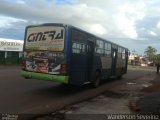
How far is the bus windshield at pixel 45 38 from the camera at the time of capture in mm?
14498

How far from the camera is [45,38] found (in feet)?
49.2

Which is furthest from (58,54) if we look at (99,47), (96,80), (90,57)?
(99,47)

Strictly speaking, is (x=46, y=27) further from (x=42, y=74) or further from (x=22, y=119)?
(x=22, y=119)

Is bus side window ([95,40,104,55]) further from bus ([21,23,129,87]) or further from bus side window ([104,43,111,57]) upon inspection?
bus ([21,23,129,87])

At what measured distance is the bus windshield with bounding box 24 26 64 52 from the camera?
47.6 feet

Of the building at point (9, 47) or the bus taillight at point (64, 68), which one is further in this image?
the building at point (9, 47)

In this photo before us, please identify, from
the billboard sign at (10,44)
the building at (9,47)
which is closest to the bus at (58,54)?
the building at (9,47)

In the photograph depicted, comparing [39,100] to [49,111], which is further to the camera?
[39,100]

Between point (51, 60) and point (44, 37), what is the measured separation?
1.22m

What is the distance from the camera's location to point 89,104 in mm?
12133

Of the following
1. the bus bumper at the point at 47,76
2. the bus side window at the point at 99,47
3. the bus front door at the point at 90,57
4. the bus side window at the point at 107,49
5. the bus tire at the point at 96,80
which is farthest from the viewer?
the bus side window at the point at 107,49

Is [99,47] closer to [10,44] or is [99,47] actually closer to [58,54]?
[58,54]

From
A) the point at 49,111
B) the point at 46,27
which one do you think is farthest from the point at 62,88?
the point at 49,111

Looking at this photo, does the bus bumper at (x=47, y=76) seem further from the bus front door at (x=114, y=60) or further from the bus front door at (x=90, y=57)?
the bus front door at (x=114, y=60)
